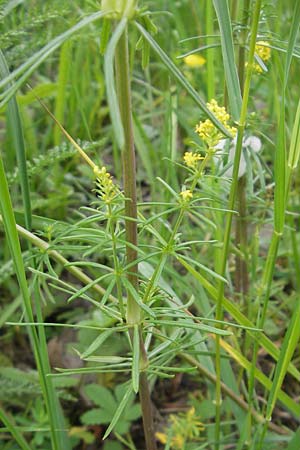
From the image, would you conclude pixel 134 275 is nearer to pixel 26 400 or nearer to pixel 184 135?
pixel 26 400

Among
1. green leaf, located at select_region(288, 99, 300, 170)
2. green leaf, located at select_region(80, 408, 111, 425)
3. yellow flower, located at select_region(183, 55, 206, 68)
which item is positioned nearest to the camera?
green leaf, located at select_region(288, 99, 300, 170)

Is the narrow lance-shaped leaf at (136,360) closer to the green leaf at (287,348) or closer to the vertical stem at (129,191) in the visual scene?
the vertical stem at (129,191)

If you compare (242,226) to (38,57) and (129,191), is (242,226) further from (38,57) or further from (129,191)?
(38,57)

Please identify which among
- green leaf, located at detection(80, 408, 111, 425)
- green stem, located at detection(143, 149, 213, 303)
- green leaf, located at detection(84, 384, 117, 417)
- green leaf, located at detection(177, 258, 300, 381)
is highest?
green stem, located at detection(143, 149, 213, 303)

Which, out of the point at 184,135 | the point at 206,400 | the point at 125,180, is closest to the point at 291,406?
the point at 206,400

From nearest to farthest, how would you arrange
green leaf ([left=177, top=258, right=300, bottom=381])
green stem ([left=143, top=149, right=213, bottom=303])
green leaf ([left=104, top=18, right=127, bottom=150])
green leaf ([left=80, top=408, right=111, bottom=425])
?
1. green leaf ([left=104, top=18, right=127, bottom=150])
2. green stem ([left=143, top=149, right=213, bottom=303])
3. green leaf ([left=177, top=258, right=300, bottom=381])
4. green leaf ([left=80, top=408, right=111, bottom=425])

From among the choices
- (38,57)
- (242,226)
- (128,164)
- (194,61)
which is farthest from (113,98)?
(194,61)

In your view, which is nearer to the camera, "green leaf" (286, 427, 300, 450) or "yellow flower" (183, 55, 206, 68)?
"green leaf" (286, 427, 300, 450)

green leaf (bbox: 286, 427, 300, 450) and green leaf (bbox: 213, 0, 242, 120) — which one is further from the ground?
green leaf (bbox: 213, 0, 242, 120)

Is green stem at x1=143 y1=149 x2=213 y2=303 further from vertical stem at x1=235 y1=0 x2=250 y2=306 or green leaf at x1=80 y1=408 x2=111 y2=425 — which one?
green leaf at x1=80 y1=408 x2=111 y2=425

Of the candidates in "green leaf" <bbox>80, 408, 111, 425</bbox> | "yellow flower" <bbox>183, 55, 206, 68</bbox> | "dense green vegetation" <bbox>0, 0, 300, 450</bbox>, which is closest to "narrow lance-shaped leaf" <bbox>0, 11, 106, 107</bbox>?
"dense green vegetation" <bbox>0, 0, 300, 450</bbox>
